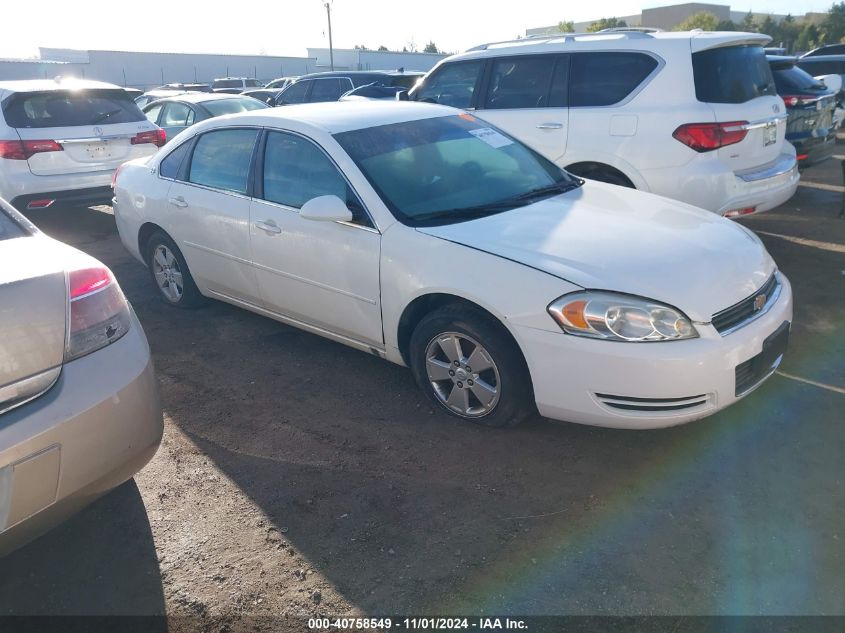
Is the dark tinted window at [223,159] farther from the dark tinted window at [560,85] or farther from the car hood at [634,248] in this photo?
the dark tinted window at [560,85]

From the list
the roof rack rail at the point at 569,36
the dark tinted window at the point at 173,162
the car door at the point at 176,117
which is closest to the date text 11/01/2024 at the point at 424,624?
the dark tinted window at the point at 173,162

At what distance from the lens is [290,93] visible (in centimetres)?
1420

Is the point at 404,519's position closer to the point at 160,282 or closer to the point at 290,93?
the point at 160,282

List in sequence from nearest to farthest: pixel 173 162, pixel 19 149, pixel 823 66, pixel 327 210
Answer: pixel 327 210 → pixel 173 162 → pixel 19 149 → pixel 823 66

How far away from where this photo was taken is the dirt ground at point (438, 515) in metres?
2.52

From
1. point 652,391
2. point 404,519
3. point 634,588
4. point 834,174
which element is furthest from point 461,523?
point 834,174

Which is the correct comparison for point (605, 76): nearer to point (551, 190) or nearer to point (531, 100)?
point (531, 100)

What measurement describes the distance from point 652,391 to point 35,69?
156 ft

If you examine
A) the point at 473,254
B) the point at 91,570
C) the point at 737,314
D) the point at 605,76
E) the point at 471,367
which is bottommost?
the point at 91,570

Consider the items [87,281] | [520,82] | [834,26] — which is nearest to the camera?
[87,281]

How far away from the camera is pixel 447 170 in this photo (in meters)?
4.11

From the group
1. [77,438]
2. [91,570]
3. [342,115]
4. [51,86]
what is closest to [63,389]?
[77,438]

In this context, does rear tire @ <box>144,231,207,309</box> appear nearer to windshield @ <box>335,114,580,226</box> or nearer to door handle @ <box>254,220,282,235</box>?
door handle @ <box>254,220,282,235</box>

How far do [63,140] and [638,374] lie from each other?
6928 mm
